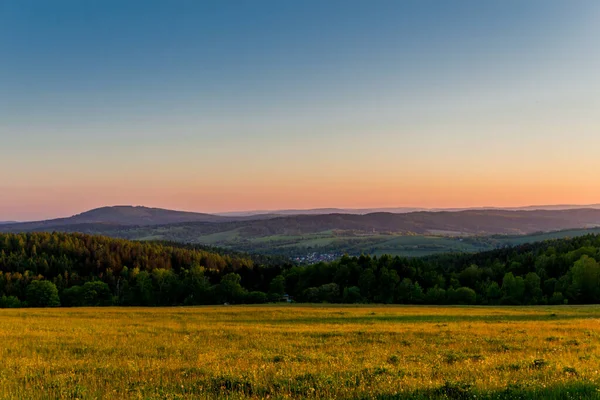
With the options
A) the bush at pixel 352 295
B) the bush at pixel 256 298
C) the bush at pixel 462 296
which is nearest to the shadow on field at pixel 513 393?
the bush at pixel 352 295

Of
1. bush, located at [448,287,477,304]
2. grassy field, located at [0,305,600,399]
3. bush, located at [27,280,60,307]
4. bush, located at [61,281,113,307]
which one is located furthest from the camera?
bush, located at [61,281,113,307]

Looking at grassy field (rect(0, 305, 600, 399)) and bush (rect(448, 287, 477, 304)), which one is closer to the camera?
grassy field (rect(0, 305, 600, 399))

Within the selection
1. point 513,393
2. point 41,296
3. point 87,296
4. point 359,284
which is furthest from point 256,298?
point 513,393

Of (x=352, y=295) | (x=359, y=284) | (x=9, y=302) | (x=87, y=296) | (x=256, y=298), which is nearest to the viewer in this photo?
(x=352, y=295)

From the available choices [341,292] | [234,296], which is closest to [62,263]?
[234,296]

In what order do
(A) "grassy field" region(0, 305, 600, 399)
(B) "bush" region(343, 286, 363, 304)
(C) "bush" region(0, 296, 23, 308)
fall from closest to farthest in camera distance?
(A) "grassy field" region(0, 305, 600, 399) → (B) "bush" region(343, 286, 363, 304) → (C) "bush" region(0, 296, 23, 308)

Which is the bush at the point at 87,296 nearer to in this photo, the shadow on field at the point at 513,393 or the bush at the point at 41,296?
the bush at the point at 41,296

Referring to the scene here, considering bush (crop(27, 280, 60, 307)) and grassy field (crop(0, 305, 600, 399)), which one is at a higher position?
grassy field (crop(0, 305, 600, 399))

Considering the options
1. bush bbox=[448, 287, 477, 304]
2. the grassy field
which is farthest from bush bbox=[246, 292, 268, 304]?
the grassy field

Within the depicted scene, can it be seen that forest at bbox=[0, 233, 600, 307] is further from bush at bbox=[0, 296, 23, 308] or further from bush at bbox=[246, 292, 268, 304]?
bush at bbox=[0, 296, 23, 308]

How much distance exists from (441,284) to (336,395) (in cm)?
10671

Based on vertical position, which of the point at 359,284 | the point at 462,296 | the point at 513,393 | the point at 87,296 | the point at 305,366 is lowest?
the point at 87,296

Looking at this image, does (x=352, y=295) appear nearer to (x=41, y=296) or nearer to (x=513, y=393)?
(x=41, y=296)

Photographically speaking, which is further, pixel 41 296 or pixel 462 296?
pixel 41 296
